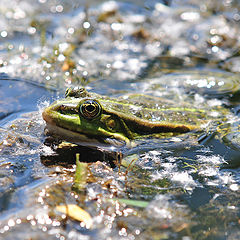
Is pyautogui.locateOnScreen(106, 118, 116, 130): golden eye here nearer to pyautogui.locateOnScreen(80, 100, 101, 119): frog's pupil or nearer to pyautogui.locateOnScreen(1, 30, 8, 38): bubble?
pyautogui.locateOnScreen(80, 100, 101, 119): frog's pupil

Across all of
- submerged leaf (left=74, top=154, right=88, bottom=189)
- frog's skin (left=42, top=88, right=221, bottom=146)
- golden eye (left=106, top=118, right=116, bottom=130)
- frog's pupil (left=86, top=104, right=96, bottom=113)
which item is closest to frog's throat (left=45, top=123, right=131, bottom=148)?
frog's skin (left=42, top=88, right=221, bottom=146)

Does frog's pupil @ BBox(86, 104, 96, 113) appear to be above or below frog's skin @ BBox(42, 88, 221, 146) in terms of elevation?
above

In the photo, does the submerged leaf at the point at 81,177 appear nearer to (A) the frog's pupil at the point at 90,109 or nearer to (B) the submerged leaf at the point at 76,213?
(B) the submerged leaf at the point at 76,213

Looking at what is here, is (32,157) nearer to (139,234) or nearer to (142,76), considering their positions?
(139,234)

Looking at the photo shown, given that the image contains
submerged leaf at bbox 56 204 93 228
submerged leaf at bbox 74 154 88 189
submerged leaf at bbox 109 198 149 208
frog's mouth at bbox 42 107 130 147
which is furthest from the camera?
frog's mouth at bbox 42 107 130 147

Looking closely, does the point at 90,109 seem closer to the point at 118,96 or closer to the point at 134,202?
the point at 134,202

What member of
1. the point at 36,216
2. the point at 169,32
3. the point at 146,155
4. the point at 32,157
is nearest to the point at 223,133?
the point at 146,155

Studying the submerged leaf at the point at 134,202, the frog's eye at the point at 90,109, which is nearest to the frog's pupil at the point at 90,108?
the frog's eye at the point at 90,109
